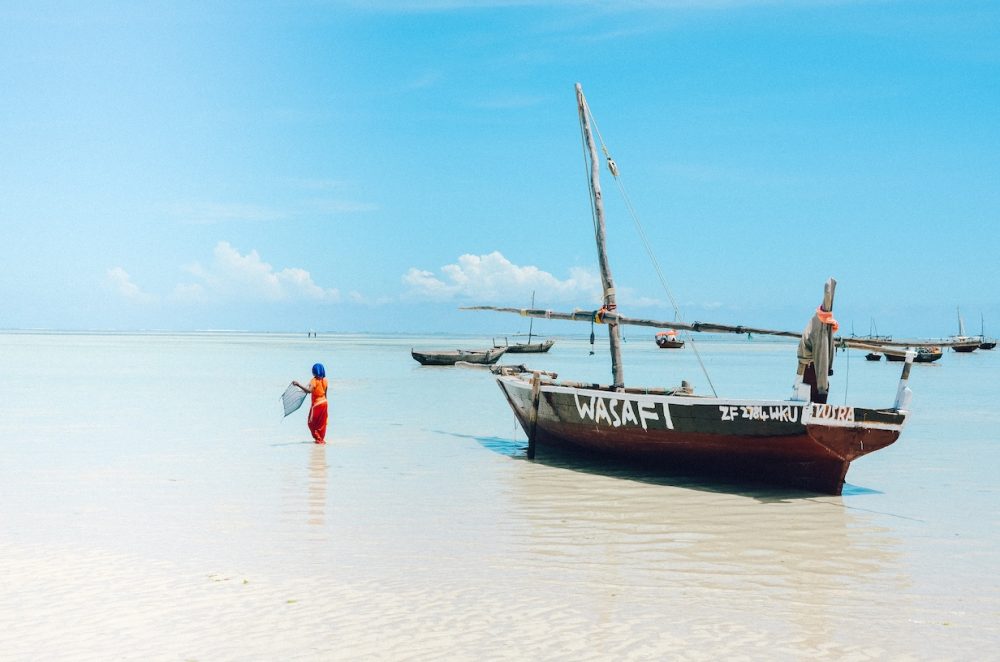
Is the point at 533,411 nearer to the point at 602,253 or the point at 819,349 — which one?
the point at 602,253

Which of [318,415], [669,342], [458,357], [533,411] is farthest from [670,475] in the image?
[669,342]

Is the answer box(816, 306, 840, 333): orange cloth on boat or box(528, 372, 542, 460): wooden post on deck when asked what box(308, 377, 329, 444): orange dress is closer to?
box(528, 372, 542, 460): wooden post on deck

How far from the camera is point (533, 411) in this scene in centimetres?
1673

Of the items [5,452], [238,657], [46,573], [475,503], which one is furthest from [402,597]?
[5,452]

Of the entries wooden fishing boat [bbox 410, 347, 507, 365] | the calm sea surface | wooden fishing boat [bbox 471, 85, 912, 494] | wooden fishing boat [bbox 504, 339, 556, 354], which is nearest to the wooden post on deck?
wooden fishing boat [bbox 471, 85, 912, 494]

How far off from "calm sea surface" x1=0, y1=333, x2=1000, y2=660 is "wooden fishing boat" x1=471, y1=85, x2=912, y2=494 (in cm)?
41

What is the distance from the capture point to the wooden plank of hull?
12.0 meters

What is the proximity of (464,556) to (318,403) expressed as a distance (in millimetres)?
9022

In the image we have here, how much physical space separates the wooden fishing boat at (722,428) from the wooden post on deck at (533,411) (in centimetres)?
2

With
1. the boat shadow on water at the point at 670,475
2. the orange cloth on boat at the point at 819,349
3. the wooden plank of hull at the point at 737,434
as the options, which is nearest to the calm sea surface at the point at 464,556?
the boat shadow on water at the point at 670,475

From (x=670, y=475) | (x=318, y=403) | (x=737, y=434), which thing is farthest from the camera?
(x=318, y=403)

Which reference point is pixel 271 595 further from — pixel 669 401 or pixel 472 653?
pixel 669 401

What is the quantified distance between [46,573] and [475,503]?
218 inches

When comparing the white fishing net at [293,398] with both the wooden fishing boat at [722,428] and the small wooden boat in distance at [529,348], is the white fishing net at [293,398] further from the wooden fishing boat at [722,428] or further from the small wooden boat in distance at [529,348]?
the small wooden boat in distance at [529,348]
